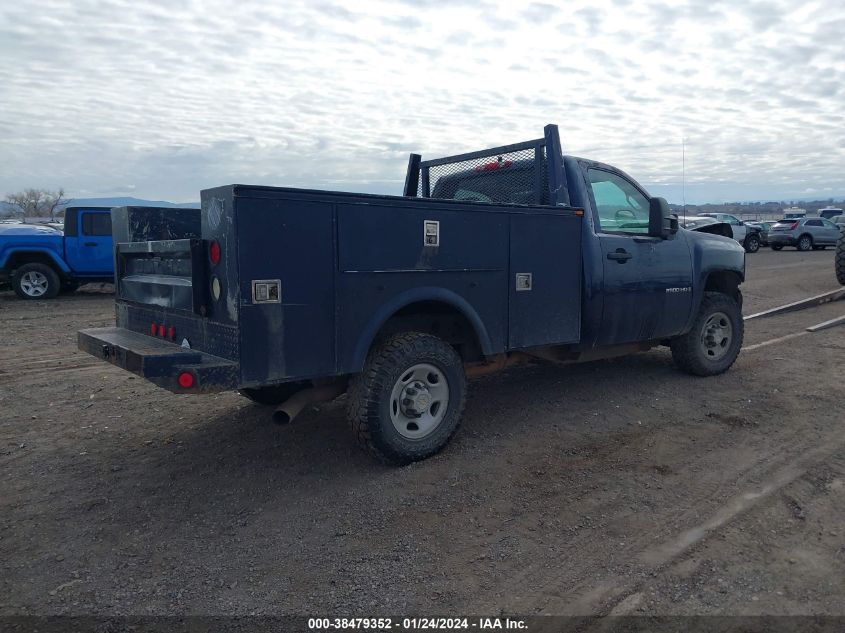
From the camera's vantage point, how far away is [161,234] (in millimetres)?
5234

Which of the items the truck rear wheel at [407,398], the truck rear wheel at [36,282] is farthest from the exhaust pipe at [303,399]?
the truck rear wheel at [36,282]

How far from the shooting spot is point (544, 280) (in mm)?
5133

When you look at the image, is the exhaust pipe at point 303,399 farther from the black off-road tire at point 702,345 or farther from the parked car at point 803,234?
the parked car at point 803,234

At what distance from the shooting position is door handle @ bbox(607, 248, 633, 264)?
5615mm

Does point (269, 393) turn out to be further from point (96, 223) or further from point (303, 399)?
point (96, 223)

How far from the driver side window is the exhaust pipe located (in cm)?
265

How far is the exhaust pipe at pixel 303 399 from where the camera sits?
4.13 m

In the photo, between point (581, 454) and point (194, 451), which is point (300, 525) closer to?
point (194, 451)

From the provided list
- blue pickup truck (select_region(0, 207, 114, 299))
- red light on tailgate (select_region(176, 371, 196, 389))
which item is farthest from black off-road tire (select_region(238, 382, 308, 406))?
blue pickup truck (select_region(0, 207, 114, 299))

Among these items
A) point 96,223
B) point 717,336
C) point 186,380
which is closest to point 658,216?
point 717,336

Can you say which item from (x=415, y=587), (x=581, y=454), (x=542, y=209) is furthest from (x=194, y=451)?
(x=542, y=209)

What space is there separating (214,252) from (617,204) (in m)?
3.62

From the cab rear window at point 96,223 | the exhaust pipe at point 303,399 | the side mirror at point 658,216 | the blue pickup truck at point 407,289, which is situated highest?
the cab rear window at point 96,223

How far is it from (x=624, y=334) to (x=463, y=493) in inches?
96.8
